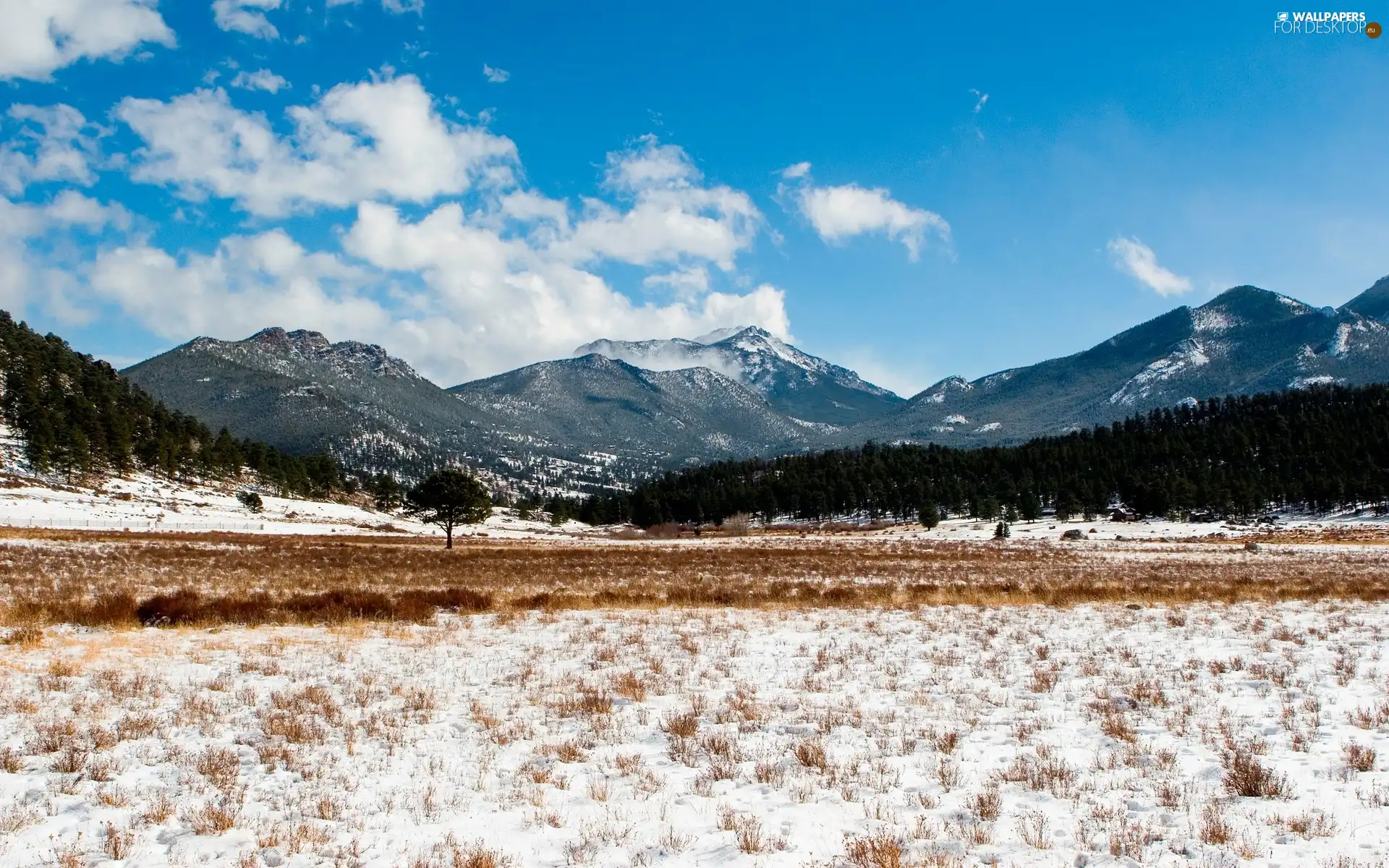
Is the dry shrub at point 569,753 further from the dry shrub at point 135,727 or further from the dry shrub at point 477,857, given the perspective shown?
the dry shrub at point 135,727

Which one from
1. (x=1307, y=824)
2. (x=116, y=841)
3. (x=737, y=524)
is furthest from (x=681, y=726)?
(x=737, y=524)

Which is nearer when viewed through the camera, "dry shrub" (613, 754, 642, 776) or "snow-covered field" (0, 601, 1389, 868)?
"snow-covered field" (0, 601, 1389, 868)

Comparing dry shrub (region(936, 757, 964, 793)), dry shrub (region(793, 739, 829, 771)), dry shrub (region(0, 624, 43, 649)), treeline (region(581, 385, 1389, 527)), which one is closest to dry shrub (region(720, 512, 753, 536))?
treeline (region(581, 385, 1389, 527))

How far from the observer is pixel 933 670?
1236cm

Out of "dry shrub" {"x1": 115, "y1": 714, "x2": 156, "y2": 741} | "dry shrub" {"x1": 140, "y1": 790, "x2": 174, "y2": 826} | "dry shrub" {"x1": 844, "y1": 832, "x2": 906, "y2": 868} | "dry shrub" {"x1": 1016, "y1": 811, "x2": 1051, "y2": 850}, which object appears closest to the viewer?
"dry shrub" {"x1": 844, "y1": 832, "x2": 906, "y2": 868}

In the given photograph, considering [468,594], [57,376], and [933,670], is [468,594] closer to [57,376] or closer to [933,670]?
A: [933,670]

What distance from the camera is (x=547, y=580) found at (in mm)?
31328

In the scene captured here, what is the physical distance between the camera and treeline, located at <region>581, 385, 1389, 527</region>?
421 feet

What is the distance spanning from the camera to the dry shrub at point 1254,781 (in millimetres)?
6617

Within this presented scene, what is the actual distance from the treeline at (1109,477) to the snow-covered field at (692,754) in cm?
10945

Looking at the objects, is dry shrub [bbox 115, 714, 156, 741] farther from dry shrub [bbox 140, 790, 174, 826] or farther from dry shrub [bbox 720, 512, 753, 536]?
dry shrub [bbox 720, 512, 753, 536]

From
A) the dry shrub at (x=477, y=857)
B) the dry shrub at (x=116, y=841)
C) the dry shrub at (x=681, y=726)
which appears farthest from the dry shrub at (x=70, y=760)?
the dry shrub at (x=681, y=726)

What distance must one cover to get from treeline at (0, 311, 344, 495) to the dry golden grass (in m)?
60.4

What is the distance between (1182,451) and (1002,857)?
196 m
